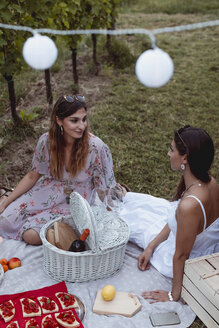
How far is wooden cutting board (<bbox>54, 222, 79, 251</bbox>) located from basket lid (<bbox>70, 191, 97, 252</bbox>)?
0.08 m

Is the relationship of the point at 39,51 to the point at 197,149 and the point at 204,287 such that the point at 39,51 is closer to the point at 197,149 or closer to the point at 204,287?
the point at 197,149

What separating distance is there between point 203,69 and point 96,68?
2360mm

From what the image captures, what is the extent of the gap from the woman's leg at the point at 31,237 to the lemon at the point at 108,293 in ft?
3.06

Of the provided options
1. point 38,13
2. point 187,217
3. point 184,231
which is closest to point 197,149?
point 187,217

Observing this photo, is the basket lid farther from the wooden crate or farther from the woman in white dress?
the wooden crate

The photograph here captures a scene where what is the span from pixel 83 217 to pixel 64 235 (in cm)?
27

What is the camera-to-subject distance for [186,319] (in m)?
3.01

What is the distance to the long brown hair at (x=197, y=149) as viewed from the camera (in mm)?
2855

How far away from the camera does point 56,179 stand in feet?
12.8

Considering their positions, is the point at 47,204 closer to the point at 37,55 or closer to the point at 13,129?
the point at 37,55

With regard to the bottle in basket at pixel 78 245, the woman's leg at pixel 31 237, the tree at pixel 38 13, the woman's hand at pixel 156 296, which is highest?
the tree at pixel 38 13

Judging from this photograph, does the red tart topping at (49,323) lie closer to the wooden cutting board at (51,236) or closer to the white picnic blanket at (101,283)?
the white picnic blanket at (101,283)

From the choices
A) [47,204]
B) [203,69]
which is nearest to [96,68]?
[203,69]

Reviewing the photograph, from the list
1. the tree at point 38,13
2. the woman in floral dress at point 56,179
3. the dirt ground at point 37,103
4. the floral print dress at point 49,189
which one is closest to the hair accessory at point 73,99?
the woman in floral dress at point 56,179
